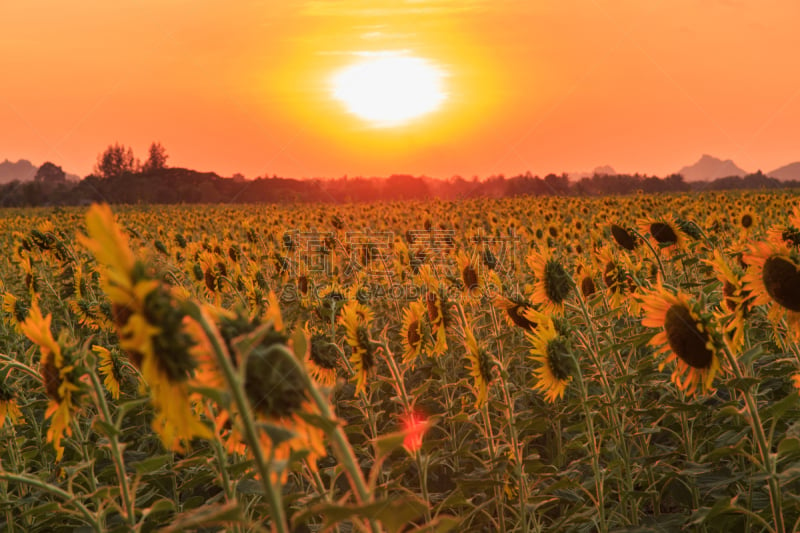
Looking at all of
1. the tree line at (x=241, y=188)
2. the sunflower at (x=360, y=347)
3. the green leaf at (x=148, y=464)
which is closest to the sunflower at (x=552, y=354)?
the sunflower at (x=360, y=347)

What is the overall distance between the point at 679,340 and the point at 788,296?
0.60 metres

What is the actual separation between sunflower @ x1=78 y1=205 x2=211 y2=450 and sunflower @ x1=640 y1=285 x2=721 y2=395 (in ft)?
6.40

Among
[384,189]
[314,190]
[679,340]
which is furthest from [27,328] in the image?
[314,190]

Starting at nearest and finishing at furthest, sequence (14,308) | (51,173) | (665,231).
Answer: (14,308) → (665,231) → (51,173)

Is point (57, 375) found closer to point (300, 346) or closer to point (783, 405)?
point (300, 346)

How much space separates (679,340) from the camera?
2453 millimetres

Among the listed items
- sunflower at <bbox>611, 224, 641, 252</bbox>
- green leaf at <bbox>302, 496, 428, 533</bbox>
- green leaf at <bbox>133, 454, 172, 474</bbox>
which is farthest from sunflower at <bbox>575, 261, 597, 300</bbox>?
green leaf at <bbox>302, 496, 428, 533</bbox>

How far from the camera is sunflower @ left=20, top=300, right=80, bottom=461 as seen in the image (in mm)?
1818

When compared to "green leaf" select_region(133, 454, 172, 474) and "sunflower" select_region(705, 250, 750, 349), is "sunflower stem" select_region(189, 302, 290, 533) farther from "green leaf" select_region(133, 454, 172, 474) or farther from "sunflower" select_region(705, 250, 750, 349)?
"sunflower" select_region(705, 250, 750, 349)

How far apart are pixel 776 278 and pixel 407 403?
1.69 meters

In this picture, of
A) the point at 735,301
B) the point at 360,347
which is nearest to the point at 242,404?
the point at 360,347

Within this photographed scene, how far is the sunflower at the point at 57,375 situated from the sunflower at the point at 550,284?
2.76 metres

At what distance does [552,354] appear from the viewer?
10.8 feet

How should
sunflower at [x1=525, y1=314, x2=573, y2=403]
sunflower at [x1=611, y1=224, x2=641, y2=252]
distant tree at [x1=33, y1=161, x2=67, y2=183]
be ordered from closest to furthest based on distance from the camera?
sunflower at [x1=525, y1=314, x2=573, y2=403], sunflower at [x1=611, y1=224, x2=641, y2=252], distant tree at [x1=33, y1=161, x2=67, y2=183]
